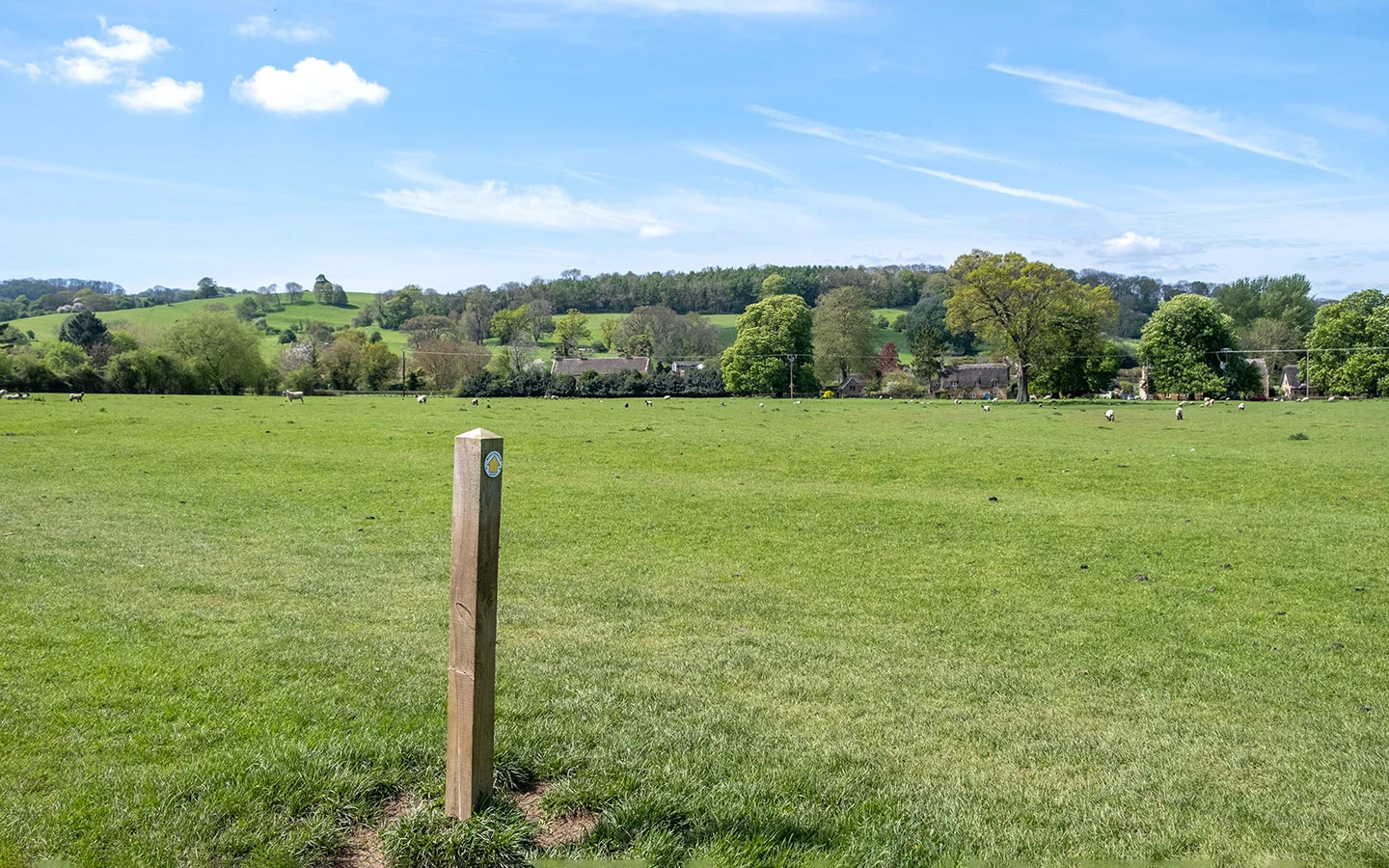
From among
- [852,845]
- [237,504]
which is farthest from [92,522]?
[852,845]

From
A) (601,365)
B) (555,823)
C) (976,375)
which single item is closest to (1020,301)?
(976,375)

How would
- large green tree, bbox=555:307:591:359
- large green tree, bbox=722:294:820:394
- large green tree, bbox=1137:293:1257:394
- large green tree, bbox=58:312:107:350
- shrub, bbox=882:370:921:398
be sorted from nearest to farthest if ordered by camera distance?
large green tree, bbox=1137:293:1257:394 < large green tree, bbox=722:294:820:394 < large green tree, bbox=58:312:107:350 < shrub, bbox=882:370:921:398 < large green tree, bbox=555:307:591:359

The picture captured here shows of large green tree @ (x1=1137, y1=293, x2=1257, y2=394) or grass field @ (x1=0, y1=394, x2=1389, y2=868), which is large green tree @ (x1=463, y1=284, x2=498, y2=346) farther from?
grass field @ (x1=0, y1=394, x2=1389, y2=868)

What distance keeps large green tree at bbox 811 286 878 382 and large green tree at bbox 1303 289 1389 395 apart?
48738 mm

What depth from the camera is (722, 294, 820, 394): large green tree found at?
10306 centimetres

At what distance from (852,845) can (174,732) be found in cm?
461

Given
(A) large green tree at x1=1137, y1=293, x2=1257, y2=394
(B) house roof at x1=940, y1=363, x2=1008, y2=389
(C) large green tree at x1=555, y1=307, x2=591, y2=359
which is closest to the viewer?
(A) large green tree at x1=1137, y1=293, x2=1257, y2=394

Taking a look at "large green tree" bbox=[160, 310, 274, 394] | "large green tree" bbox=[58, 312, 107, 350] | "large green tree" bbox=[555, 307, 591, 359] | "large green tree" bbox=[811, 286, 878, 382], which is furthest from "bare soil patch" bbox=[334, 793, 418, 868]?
"large green tree" bbox=[555, 307, 591, 359]

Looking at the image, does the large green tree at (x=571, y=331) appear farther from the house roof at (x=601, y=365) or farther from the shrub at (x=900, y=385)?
the shrub at (x=900, y=385)

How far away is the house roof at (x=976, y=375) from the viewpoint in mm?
125188

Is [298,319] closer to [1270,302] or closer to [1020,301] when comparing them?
[1020,301]

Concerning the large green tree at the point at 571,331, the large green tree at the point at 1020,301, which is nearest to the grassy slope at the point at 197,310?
the large green tree at the point at 571,331

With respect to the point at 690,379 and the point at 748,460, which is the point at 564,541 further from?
the point at 690,379

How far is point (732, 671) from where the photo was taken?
838 cm
